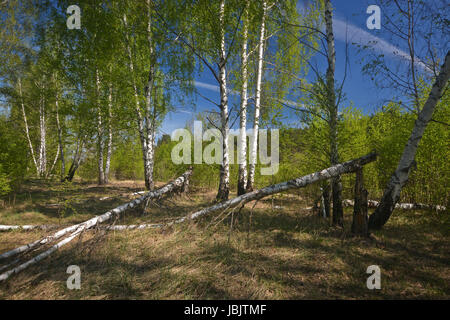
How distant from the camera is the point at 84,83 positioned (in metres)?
8.80

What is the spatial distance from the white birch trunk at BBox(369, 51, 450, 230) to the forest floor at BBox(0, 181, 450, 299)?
0.44 m

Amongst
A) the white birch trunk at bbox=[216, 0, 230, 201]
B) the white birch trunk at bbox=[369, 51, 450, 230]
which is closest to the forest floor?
the white birch trunk at bbox=[369, 51, 450, 230]

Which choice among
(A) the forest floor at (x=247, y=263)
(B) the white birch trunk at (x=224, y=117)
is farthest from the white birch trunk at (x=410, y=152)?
(B) the white birch trunk at (x=224, y=117)

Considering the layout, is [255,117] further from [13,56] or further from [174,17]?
[13,56]

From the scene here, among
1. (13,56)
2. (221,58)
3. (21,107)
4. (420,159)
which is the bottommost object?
(420,159)

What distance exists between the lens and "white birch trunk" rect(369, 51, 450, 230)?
11.4 ft

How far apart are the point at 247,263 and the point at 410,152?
371 centimetres

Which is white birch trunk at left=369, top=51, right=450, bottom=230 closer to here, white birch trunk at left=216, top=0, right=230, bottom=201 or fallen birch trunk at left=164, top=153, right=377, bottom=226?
fallen birch trunk at left=164, top=153, right=377, bottom=226

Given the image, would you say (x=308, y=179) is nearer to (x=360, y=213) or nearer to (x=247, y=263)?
(x=360, y=213)

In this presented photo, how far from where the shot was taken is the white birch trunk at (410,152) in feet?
11.4

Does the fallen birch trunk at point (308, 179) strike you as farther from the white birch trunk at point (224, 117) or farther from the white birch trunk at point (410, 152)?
the white birch trunk at point (224, 117)

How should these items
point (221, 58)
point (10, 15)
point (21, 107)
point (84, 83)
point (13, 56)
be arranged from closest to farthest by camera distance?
point (221, 58)
point (10, 15)
point (84, 83)
point (13, 56)
point (21, 107)
